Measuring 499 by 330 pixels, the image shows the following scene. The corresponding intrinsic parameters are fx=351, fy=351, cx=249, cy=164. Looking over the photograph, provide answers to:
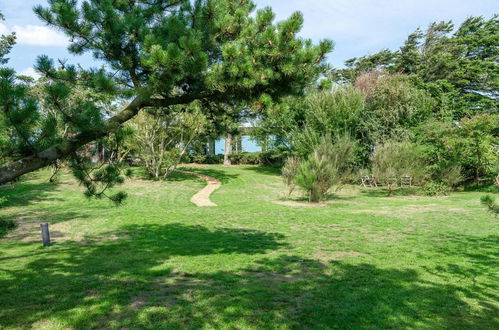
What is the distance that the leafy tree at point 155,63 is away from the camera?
10.8 feet

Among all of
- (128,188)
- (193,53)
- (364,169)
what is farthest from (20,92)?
(364,169)

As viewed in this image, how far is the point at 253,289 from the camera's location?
16.0ft

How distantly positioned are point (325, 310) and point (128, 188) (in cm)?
1560

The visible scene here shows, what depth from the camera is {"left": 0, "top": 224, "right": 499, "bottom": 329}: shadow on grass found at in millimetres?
3871

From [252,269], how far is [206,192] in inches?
477

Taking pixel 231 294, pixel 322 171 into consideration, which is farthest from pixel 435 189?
pixel 231 294

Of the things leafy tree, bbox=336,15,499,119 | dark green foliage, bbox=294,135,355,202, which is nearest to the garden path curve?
dark green foliage, bbox=294,135,355,202

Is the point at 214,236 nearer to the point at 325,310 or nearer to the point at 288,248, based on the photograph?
the point at 288,248

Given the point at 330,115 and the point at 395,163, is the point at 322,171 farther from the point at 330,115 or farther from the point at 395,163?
the point at 330,115

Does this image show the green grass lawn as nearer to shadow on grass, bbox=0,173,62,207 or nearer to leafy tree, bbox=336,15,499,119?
shadow on grass, bbox=0,173,62,207

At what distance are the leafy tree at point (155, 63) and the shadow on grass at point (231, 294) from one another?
1638mm

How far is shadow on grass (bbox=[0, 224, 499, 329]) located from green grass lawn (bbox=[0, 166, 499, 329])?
0.8 inches

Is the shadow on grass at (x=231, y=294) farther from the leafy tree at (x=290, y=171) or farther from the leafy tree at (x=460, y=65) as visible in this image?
the leafy tree at (x=460, y=65)

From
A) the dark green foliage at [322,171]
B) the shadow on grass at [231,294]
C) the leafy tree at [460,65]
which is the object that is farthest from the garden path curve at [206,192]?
the leafy tree at [460,65]
